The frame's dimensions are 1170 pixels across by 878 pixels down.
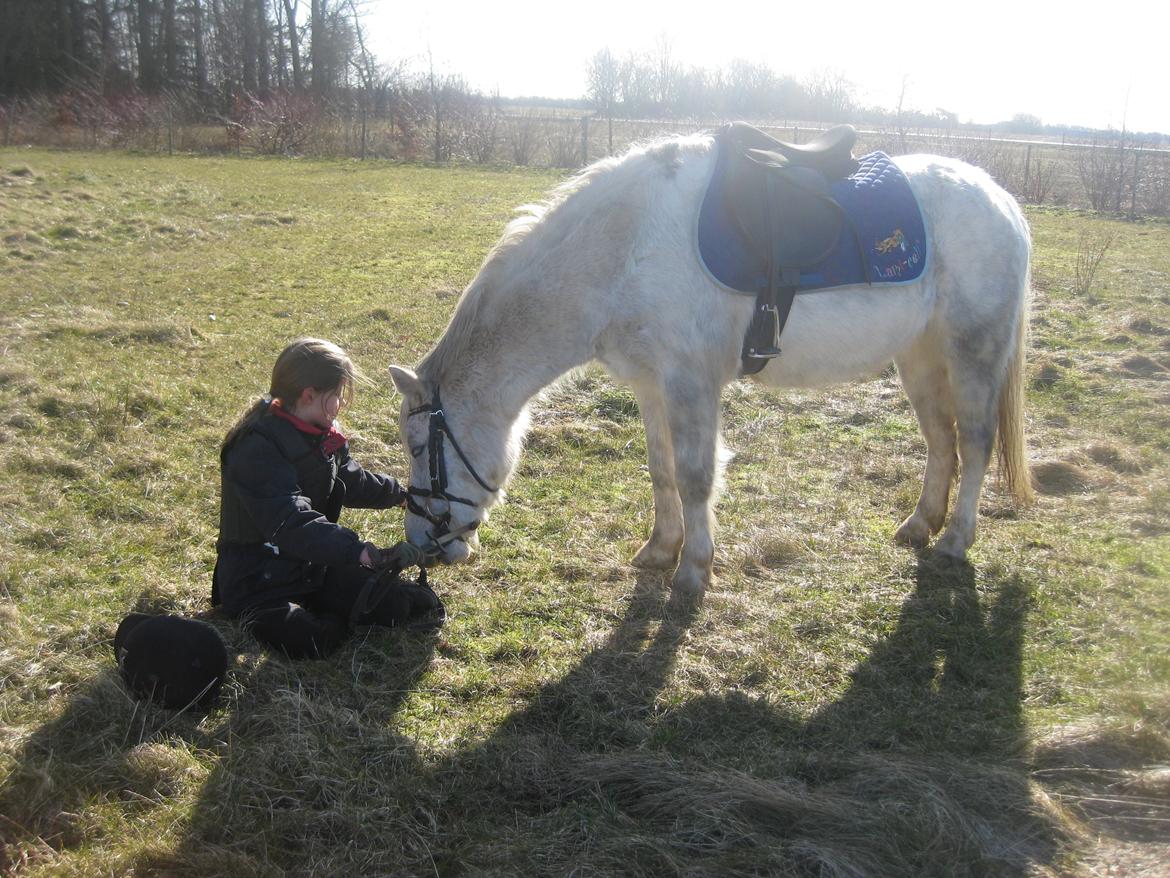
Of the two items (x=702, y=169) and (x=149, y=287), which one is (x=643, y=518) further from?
(x=149, y=287)

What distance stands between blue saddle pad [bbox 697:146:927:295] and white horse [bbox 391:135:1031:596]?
0.06 metres

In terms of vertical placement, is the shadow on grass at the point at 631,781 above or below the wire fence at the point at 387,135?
below

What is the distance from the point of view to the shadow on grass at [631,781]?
2.37 metres

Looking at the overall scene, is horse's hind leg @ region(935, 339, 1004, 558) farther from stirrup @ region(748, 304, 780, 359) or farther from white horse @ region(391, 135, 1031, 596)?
stirrup @ region(748, 304, 780, 359)

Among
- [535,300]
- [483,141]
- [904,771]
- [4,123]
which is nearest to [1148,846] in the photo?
[904,771]

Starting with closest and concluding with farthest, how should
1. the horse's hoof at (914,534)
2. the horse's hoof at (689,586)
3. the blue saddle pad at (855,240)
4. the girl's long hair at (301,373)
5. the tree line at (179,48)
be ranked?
the girl's long hair at (301,373)
the blue saddle pad at (855,240)
the horse's hoof at (689,586)
the horse's hoof at (914,534)
the tree line at (179,48)

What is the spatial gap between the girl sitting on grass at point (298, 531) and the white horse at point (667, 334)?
1.03 ft

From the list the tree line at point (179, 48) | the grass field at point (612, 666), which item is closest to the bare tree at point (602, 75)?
the tree line at point (179, 48)

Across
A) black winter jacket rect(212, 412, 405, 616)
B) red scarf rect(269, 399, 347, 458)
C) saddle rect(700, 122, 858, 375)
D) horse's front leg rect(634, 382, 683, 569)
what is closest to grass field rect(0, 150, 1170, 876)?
horse's front leg rect(634, 382, 683, 569)

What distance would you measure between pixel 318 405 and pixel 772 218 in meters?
2.09

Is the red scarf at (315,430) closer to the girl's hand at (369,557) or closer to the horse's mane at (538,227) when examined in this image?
the horse's mane at (538,227)

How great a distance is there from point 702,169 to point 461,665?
2429 mm

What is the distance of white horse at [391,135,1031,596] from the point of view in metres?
3.71

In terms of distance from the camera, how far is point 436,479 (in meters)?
3.62
